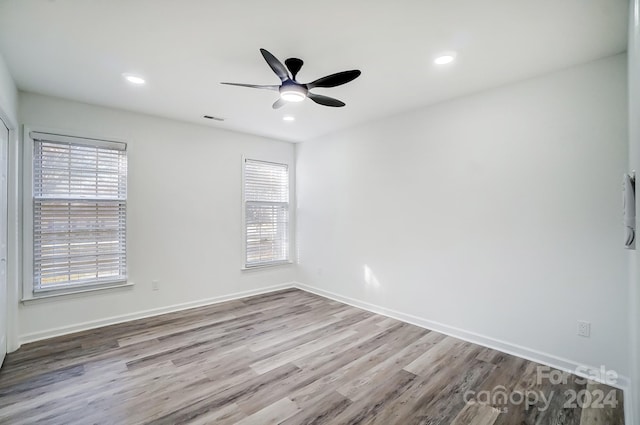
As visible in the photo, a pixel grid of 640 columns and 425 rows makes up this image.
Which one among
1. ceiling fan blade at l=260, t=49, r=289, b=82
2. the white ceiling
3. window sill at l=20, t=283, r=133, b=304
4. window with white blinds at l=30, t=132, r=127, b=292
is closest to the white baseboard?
window sill at l=20, t=283, r=133, b=304

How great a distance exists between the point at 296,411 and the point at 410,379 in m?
1.00

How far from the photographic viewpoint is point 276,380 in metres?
2.49

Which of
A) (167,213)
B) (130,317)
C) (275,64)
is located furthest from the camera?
(167,213)

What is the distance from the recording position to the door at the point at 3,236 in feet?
8.91

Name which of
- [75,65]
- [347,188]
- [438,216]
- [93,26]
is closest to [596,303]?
[438,216]

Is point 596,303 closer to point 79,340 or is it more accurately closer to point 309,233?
point 309,233

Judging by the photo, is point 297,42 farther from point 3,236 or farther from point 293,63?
point 3,236

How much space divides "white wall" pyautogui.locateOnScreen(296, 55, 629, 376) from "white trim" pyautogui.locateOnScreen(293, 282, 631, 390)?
0.11ft

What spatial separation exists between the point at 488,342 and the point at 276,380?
7.14 ft

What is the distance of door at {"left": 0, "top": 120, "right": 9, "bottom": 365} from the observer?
2.72 m

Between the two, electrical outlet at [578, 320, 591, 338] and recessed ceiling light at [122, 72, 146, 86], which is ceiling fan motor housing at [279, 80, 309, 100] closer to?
recessed ceiling light at [122, 72, 146, 86]

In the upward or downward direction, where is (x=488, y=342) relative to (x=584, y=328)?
downward

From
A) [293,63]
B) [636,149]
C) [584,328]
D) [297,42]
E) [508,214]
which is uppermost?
[297,42]

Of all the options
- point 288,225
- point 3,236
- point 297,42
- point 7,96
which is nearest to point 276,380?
point 297,42
